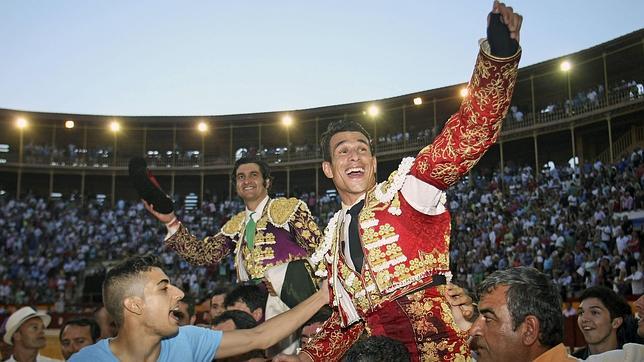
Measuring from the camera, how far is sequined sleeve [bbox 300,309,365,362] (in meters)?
2.60

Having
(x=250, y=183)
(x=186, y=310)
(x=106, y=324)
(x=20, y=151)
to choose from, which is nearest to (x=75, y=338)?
(x=186, y=310)

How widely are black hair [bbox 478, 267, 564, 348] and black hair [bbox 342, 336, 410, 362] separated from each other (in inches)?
16.0

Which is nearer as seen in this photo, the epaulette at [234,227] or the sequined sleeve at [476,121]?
the sequined sleeve at [476,121]

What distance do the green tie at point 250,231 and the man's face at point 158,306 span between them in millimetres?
2000

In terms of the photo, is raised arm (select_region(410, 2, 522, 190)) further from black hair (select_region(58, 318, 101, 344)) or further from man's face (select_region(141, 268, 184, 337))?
black hair (select_region(58, 318, 101, 344))

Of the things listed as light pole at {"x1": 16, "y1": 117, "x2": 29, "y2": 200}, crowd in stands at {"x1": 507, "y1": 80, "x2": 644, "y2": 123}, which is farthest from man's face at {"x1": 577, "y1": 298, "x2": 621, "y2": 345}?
light pole at {"x1": 16, "y1": 117, "x2": 29, "y2": 200}

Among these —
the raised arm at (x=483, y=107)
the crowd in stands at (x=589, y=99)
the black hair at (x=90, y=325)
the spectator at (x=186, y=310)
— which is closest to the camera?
the raised arm at (x=483, y=107)

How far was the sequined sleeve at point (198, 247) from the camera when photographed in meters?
5.05

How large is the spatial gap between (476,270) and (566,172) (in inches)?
209

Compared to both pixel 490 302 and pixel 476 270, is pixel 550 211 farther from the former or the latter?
pixel 490 302

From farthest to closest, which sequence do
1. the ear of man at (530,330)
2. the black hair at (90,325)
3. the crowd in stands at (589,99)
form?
the crowd in stands at (589,99)
the black hair at (90,325)
the ear of man at (530,330)

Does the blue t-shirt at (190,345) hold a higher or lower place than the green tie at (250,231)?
lower

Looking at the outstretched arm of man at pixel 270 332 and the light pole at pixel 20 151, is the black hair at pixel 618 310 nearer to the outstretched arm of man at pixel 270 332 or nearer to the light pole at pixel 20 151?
the outstretched arm of man at pixel 270 332

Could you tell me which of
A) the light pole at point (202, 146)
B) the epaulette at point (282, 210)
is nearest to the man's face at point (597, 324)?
the epaulette at point (282, 210)
